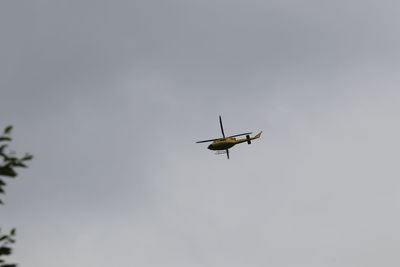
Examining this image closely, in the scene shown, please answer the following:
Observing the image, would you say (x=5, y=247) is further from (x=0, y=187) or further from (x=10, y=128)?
(x=10, y=128)

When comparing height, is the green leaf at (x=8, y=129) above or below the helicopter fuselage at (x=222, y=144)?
below

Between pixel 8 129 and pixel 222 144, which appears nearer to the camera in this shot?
pixel 8 129

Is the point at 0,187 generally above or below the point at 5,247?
above

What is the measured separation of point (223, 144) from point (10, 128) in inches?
2096

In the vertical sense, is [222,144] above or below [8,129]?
above

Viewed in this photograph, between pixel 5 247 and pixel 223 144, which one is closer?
pixel 5 247

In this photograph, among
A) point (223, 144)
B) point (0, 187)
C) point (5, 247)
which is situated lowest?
point (5, 247)

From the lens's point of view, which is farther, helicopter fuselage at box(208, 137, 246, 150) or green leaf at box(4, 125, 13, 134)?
helicopter fuselage at box(208, 137, 246, 150)

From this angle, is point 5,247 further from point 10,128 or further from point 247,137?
point 247,137

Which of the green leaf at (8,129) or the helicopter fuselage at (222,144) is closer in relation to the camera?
the green leaf at (8,129)

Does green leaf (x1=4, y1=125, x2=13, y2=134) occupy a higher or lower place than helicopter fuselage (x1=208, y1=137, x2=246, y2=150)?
lower

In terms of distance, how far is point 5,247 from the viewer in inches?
456

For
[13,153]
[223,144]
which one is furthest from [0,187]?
[223,144]

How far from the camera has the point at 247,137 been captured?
67.5 meters
